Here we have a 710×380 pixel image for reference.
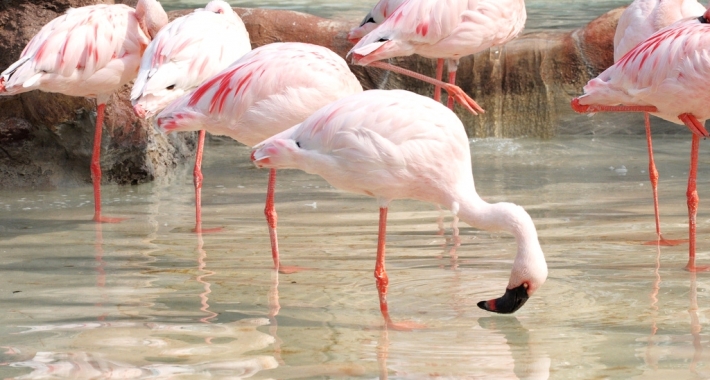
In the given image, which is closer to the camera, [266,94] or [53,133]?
[266,94]

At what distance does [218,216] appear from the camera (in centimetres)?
534

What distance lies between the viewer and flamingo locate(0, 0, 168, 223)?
529 cm

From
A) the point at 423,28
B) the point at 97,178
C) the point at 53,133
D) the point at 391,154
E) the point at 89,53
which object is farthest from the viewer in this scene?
the point at 53,133

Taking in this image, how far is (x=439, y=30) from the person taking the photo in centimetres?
538

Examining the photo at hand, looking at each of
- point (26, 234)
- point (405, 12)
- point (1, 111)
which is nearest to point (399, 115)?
point (405, 12)

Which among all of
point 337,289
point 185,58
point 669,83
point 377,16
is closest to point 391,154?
point 337,289

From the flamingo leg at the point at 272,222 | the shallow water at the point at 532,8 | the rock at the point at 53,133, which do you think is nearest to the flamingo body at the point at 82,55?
the rock at the point at 53,133

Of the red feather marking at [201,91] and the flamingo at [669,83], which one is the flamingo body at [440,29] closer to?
the red feather marking at [201,91]

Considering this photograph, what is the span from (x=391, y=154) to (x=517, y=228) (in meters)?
0.46

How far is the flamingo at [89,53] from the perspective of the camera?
5293 millimetres

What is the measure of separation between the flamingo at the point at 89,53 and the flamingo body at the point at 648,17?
247 cm

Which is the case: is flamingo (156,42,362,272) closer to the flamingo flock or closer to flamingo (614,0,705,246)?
the flamingo flock

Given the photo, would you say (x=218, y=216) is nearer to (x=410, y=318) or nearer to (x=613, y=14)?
(x=410, y=318)

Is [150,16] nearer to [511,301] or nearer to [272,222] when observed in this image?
[272,222]
